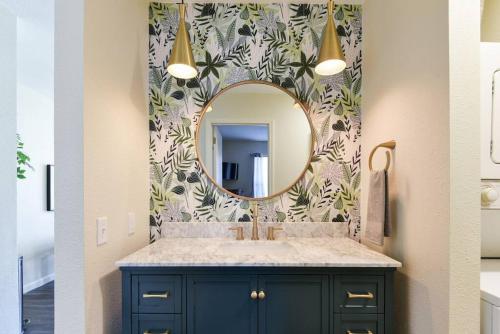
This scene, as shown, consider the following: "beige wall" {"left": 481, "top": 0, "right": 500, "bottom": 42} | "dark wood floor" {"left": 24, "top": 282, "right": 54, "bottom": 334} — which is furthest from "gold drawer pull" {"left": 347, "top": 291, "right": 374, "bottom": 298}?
"dark wood floor" {"left": 24, "top": 282, "right": 54, "bottom": 334}

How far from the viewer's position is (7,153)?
6.42 feet

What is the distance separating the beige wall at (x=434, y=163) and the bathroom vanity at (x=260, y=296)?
6.9 inches

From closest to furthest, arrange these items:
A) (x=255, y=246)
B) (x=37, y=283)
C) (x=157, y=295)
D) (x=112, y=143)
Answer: (x=157, y=295) → (x=112, y=143) → (x=255, y=246) → (x=37, y=283)

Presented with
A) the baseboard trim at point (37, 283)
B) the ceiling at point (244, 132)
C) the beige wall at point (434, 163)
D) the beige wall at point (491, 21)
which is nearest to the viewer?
the beige wall at point (434, 163)

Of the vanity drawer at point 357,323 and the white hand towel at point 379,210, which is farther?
the white hand towel at point 379,210

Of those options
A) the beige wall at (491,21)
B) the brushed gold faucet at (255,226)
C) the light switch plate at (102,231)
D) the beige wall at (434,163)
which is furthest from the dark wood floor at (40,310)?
the beige wall at (491,21)

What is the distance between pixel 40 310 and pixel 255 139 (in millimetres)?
3268

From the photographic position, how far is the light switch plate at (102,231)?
1.25 metres

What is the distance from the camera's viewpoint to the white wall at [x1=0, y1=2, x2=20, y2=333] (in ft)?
6.36

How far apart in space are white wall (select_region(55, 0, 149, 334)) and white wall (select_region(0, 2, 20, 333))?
113cm

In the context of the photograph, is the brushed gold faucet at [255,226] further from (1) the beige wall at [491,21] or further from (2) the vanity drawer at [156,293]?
(1) the beige wall at [491,21]

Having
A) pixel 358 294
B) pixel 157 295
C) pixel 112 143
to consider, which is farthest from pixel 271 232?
pixel 112 143

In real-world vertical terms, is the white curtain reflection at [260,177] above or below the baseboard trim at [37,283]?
above

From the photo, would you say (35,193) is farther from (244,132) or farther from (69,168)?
(244,132)
